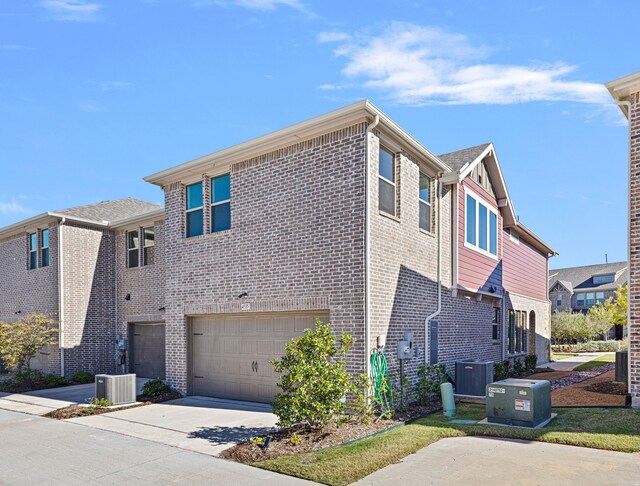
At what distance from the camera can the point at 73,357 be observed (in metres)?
18.0

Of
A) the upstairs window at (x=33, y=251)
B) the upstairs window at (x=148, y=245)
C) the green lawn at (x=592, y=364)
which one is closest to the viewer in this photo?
the upstairs window at (x=148, y=245)

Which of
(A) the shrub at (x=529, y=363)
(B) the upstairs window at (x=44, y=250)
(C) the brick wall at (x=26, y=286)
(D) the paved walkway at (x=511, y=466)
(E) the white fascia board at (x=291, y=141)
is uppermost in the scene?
(E) the white fascia board at (x=291, y=141)

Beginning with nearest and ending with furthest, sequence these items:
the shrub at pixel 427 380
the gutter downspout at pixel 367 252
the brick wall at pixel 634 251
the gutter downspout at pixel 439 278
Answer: the gutter downspout at pixel 367 252
the brick wall at pixel 634 251
the shrub at pixel 427 380
the gutter downspout at pixel 439 278

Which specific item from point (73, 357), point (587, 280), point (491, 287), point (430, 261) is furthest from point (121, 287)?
point (587, 280)

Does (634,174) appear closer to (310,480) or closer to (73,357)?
(310,480)

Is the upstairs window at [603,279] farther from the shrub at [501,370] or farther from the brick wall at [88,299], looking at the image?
the brick wall at [88,299]

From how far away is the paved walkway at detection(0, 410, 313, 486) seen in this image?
6.99 meters

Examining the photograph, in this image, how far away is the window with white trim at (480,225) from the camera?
1549cm

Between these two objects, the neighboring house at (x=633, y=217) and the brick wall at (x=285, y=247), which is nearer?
the neighboring house at (x=633, y=217)

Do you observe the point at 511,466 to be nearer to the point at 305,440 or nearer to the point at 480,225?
the point at 305,440

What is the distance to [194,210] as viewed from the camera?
1408 centimetres

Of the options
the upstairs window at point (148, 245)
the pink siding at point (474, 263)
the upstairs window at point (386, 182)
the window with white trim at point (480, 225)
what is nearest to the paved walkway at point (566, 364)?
the pink siding at point (474, 263)

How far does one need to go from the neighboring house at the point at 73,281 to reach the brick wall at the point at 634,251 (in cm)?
1353

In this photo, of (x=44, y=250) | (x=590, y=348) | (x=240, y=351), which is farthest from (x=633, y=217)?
(x=590, y=348)
